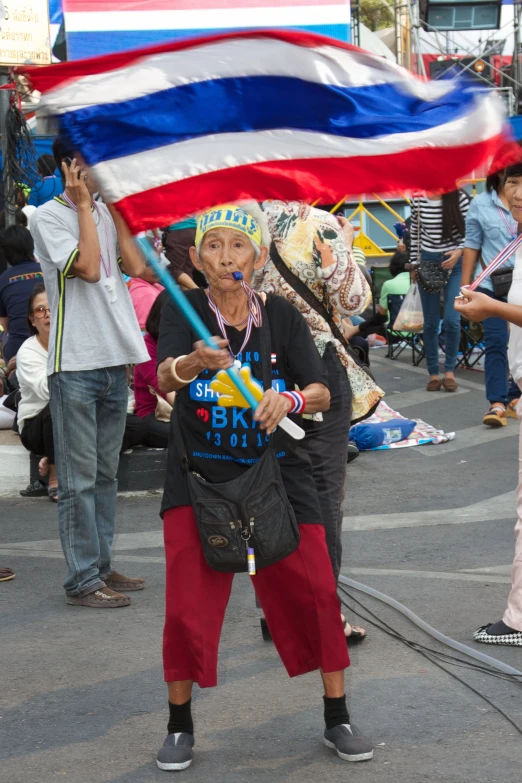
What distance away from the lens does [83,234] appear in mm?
5336

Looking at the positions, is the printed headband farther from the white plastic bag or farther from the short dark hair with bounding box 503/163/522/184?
the white plastic bag

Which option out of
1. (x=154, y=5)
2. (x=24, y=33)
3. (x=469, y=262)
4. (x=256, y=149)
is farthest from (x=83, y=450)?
(x=154, y=5)

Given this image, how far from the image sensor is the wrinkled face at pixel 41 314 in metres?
7.97

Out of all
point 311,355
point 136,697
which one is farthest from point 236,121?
point 136,697

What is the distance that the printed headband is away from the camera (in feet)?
13.1

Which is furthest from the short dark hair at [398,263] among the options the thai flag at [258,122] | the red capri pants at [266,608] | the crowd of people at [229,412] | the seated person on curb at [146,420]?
the red capri pants at [266,608]

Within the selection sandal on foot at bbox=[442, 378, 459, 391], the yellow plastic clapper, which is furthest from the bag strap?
sandal on foot at bbox=[442, 378, 459, 391]

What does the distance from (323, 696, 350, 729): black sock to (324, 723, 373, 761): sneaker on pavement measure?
18 mm

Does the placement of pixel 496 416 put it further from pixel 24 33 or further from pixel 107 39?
pixel 107 39

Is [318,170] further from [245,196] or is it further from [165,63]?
[165,63]

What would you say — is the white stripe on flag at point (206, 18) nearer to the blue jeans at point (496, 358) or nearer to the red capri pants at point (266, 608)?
the blue jeans at point (496, 358)

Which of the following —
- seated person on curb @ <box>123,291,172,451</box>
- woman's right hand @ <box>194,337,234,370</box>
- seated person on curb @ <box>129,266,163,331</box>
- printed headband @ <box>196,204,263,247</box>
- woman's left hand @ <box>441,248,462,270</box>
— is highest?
printed headband @ <box>196,204,263,247</box>

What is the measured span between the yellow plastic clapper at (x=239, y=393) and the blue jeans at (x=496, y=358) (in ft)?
Result: 21.5

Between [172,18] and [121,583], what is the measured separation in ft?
32.3
